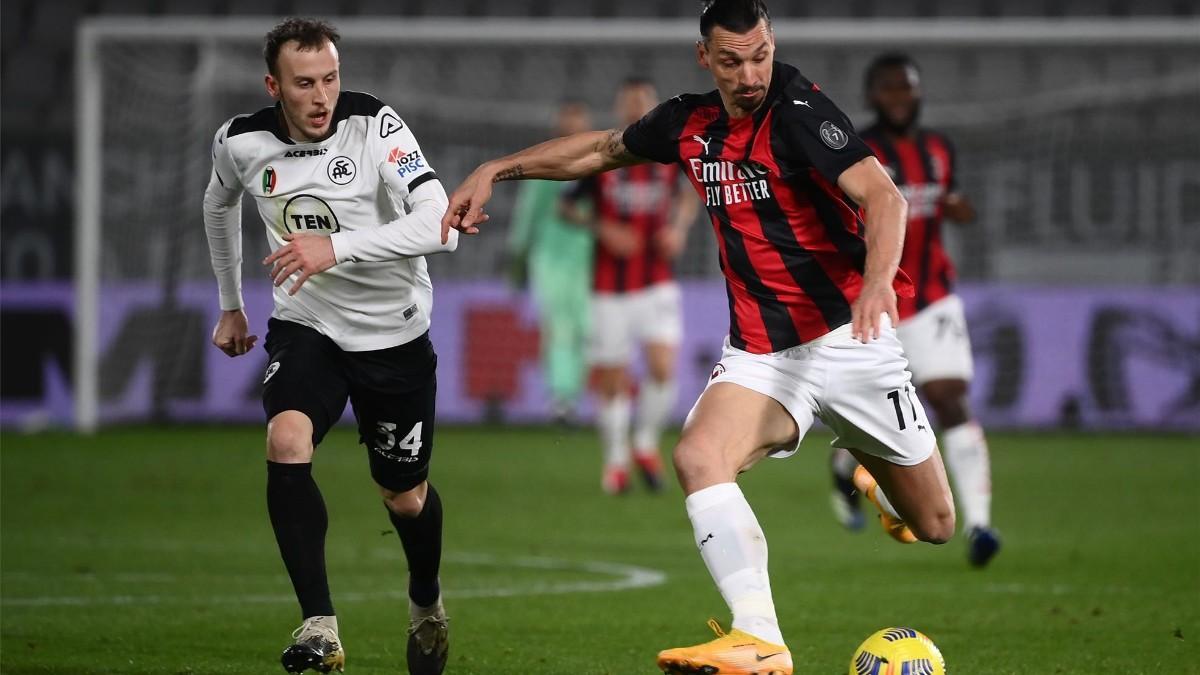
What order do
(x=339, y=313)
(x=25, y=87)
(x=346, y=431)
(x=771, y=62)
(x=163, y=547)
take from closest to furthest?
(x=771, y=62), (x=339, y=313), (x=163, y=547), (x=346, y=431), (x=25, y=87)

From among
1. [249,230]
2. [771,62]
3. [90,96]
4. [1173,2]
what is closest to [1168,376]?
[1173,2]

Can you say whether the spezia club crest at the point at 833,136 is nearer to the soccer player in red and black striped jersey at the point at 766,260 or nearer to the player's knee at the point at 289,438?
the soccer player in red and black striped jersey at the point at 766,260

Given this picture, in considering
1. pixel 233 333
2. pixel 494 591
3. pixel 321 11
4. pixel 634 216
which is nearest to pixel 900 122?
pixel 494 591

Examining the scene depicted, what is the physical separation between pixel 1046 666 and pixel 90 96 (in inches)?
485

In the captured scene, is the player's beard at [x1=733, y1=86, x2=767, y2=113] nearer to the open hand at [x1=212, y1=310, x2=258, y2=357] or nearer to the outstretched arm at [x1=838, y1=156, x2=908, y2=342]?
the outstretched arm at [x1=838, y1=156, x2=908, y2=342]

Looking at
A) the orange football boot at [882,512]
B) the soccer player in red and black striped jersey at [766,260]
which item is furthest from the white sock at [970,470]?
the soccer player in red and black striped jersey at [766,260]

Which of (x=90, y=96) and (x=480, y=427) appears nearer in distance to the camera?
(x=90, y=96)

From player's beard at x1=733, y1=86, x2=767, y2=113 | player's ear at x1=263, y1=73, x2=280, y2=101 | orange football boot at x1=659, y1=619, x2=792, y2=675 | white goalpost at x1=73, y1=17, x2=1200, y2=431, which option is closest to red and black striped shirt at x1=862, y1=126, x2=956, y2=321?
player's beard at x1=733, y1=86, x2=767, y2=113

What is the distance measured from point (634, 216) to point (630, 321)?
2.60 feet

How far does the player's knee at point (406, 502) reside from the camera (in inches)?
231

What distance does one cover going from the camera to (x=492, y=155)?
58.6 ft

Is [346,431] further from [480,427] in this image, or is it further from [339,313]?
[339,313]

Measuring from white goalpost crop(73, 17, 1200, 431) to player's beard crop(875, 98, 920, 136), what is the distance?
6.65 metres

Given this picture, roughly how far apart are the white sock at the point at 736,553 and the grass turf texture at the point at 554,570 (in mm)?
986
